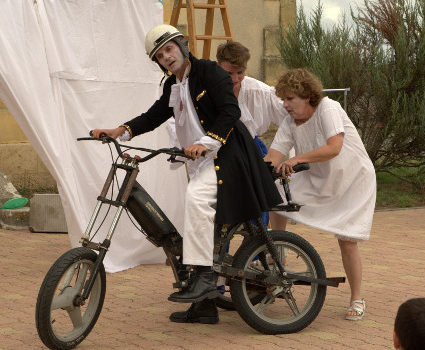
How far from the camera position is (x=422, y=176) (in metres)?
14.4

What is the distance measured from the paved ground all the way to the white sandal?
0.18ft

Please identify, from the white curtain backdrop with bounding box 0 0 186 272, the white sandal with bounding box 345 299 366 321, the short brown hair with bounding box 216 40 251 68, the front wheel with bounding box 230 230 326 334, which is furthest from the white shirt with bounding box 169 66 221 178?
the white curtain backdrop with bounding box 0 0 186 272

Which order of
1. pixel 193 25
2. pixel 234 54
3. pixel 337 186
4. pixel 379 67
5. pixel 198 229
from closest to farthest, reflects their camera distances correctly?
pixel 198 229, pixel 337 186, pixel 234 54, pixel 193 25, pixel 379 67

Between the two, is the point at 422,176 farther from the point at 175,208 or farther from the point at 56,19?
the point at 56,19

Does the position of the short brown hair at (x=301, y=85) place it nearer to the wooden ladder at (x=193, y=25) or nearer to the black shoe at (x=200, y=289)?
the black shoe at (x=200, y=289)

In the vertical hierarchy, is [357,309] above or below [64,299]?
below

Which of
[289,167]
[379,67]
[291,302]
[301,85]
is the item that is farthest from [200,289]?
[379,67]

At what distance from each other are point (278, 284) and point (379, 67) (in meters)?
8.56

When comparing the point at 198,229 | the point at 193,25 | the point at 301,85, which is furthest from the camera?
the point at 193,25

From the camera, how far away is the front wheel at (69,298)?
4715mm

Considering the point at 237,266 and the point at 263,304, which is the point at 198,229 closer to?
the point at 237,266

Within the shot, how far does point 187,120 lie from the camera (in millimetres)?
5414

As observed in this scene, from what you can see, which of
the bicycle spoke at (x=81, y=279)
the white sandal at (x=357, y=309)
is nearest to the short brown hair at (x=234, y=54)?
the white sandal at (x=357, y=309)

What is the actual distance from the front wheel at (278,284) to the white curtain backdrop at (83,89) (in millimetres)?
2486
